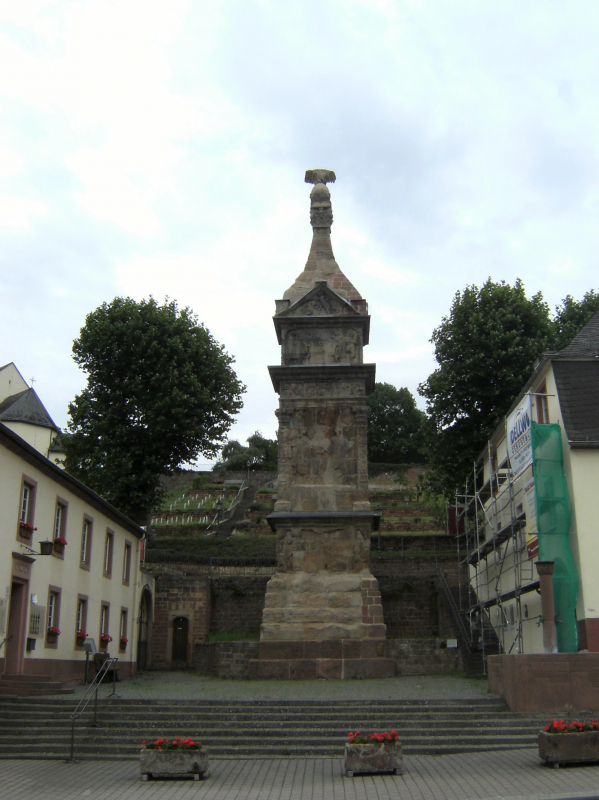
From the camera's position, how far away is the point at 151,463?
37062mm

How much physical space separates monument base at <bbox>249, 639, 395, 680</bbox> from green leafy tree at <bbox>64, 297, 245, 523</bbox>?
1593cm

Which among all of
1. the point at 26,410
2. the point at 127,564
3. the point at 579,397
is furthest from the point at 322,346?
the point at 26,410

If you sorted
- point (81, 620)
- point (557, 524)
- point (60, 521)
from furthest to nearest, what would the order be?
point (81, 620)
point (60, 521)
point (557, 524)

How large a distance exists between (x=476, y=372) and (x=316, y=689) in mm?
19815

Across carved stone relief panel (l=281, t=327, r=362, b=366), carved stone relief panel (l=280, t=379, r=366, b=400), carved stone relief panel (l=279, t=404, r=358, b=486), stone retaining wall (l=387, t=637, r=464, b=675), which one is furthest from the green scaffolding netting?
carved stone relief panel (l=281, t=327, r=362, b=366)

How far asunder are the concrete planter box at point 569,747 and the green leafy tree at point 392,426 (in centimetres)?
6935

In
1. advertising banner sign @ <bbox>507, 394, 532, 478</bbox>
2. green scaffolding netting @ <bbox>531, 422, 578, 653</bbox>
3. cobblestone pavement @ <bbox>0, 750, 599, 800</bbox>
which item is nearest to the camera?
cobblestone pavement @ <bbox>0, 750, 599, 800</bbox>

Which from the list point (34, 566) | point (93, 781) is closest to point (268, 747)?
point (93, 781)

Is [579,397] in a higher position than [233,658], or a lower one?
higher

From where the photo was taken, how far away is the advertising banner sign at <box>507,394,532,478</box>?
21.6 metres

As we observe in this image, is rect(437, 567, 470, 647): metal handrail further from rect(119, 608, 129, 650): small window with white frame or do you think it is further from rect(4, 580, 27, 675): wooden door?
rect(4, 580, 27, 675): wooden door

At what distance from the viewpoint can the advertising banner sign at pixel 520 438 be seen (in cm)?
2158

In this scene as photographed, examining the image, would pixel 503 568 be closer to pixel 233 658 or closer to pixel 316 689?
pixel 233 658

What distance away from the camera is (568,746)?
40.3 ft
